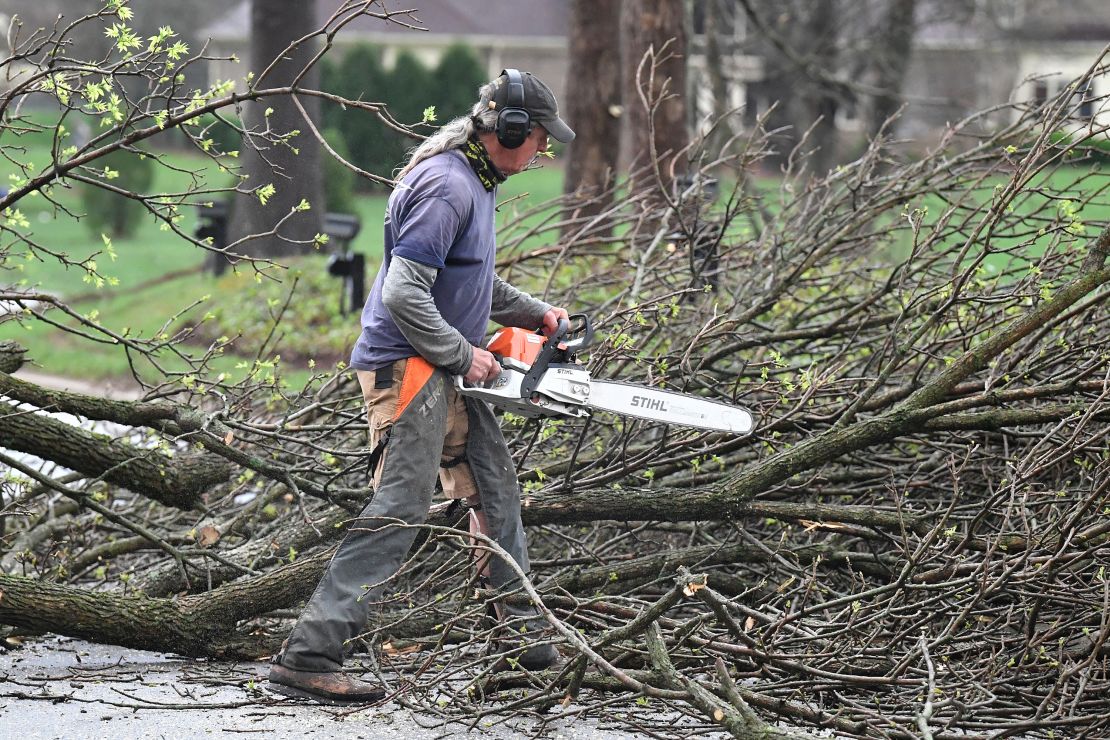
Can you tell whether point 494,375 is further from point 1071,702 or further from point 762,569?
point 1071,702

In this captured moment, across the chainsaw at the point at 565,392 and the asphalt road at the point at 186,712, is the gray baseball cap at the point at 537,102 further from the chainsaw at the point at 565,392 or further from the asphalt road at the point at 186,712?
the asphalt road at the point at 186,712

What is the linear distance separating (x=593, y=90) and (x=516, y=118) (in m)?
8.15

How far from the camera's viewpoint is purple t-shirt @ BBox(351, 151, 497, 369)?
3.82 meters

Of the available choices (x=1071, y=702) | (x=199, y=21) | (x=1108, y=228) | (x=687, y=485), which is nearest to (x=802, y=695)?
(x=1071, y=702)

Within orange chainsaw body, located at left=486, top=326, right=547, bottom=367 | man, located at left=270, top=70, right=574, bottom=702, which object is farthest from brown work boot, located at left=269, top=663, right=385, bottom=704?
orange chainsaw body, located at left=486, top=326, right=547, bottom=367

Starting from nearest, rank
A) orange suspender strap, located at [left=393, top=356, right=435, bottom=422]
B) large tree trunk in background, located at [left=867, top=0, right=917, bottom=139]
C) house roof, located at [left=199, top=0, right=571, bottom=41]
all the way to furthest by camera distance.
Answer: orange suspender strap, located at [left=393, top=356, right=435, bottom=422] → large tree trunk in background, located at [left=867, top=0, right=917, bottom=139] → house roof, located at [left=199, top=0, right=571, bottom=41]

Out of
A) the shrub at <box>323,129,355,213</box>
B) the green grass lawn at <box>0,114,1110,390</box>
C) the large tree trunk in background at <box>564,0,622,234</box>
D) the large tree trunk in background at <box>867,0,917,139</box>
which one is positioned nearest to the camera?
the green grass lawn at <box>0,114,1110,390</box>

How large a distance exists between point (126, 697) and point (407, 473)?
1.14m

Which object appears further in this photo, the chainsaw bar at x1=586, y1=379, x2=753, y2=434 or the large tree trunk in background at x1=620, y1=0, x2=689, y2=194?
the large tree trunk in background at x1=620, y1=0, x2=689, y2=194

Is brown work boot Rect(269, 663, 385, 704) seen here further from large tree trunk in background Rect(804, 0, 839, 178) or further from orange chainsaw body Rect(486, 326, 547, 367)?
large tree trunk in background Rect(804, 0, 839, 178)

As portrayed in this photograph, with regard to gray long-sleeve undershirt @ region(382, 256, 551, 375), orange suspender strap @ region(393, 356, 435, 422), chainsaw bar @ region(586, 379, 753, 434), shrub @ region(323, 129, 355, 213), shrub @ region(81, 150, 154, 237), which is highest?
gray long-sleeve undershirt @ region(382, 256, 551, 375)

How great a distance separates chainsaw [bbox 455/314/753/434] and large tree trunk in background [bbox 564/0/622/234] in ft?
25.7

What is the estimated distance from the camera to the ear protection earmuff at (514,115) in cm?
387

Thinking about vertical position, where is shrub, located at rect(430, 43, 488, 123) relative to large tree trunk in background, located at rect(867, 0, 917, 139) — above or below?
below
